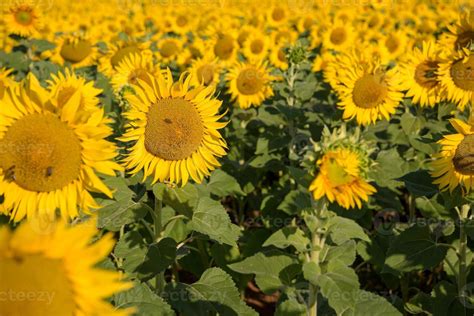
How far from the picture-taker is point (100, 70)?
7.11 m

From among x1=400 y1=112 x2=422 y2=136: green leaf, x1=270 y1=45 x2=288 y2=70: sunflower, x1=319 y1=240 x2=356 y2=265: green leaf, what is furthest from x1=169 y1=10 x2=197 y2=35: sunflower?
x1=319 y1=240 x2=356 y2=265: green leaf

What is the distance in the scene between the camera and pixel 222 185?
4.67m

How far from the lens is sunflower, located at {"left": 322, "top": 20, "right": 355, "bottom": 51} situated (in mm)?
8938

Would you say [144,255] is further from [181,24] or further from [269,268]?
[181,24]

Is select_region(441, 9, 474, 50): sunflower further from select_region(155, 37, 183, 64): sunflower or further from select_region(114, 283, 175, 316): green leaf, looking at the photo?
select_region(155, 37, 183, 64): sunflower

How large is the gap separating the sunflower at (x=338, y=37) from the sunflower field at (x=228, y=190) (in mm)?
1760

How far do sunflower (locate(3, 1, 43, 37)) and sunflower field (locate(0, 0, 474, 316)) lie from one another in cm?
104

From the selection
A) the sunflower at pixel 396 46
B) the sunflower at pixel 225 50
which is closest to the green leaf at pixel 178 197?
the sunflower at pixel 225 50

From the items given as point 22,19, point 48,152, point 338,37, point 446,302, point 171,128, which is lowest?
point 446,302

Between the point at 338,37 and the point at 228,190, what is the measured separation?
5.54 meters

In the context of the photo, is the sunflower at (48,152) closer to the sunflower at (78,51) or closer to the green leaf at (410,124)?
the green leaf at (410,124)

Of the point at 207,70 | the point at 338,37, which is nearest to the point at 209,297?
the point at 207,70

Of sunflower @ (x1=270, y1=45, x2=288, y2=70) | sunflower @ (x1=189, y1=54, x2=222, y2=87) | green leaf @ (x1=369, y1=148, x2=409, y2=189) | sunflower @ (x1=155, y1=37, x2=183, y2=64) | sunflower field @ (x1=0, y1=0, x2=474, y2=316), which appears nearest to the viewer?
sunflower field @ (x1=0, y1=0, x2=474, y2=316)

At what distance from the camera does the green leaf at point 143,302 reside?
2.47 m
